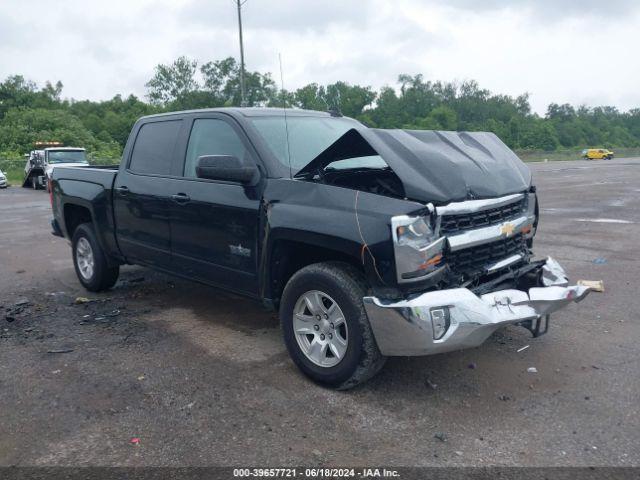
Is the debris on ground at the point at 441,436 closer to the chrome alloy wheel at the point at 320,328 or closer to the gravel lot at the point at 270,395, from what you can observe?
the gravel lot at the point at 270,395

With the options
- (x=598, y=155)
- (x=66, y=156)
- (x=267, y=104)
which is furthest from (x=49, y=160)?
(x=598, y=155)

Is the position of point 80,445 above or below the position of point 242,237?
below

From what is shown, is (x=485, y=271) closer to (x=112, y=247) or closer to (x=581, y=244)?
(x=112, y=247)

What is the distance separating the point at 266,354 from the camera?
14.8 feet

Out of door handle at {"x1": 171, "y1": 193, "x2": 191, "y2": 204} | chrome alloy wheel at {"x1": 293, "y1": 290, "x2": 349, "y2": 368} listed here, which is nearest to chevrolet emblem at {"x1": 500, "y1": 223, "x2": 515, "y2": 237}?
chrome alloy wheel at {"x1": 293, "y1": 290, "x2": 349, "y2": 368}

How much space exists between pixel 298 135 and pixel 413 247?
1746 mm

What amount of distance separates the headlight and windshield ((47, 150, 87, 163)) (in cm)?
2217

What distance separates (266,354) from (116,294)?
105 inches

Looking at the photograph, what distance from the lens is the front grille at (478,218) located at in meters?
3.71

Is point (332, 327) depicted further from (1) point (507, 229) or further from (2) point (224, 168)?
(1) point (507, 229)

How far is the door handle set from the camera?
189 inches

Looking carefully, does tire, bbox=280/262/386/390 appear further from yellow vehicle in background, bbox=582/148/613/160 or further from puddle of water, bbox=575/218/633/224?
yellow vehicle in background, bbox=582/148/613/160

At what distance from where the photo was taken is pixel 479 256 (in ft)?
13.1

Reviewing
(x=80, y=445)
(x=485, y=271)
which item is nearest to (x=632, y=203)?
(x=485, y=271)
